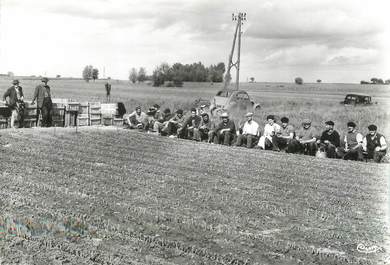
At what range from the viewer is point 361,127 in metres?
20.5

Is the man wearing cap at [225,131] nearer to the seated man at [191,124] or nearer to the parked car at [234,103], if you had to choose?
the seated man at [191,124]

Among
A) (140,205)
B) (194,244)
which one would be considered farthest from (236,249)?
(140,205)

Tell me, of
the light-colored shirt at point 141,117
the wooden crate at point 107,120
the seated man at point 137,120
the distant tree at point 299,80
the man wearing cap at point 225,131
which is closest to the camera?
the man wearing cap at point 225,131

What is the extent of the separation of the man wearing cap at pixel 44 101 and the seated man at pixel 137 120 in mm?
2491

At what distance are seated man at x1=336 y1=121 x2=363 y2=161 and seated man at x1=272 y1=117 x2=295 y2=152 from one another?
1306mm

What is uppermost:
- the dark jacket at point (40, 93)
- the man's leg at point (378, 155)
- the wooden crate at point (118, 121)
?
the dark jacket at point (40, 93)

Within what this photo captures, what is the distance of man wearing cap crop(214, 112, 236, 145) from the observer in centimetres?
1280

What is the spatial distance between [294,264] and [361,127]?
1739 centimetres

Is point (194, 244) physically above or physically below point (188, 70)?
below

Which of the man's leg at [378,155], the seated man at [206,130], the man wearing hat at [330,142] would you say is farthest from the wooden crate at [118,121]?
the man's leg at [378,155]

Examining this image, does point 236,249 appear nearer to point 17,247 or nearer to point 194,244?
point 194,244

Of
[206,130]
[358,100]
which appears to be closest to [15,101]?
[206,130]

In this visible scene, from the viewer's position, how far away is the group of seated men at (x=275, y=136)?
11297mm

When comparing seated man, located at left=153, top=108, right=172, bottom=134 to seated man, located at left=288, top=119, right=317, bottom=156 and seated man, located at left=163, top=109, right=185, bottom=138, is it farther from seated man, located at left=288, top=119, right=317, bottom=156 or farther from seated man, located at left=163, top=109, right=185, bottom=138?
seated man, located at left=288, top=119, right=317, bottom=156
